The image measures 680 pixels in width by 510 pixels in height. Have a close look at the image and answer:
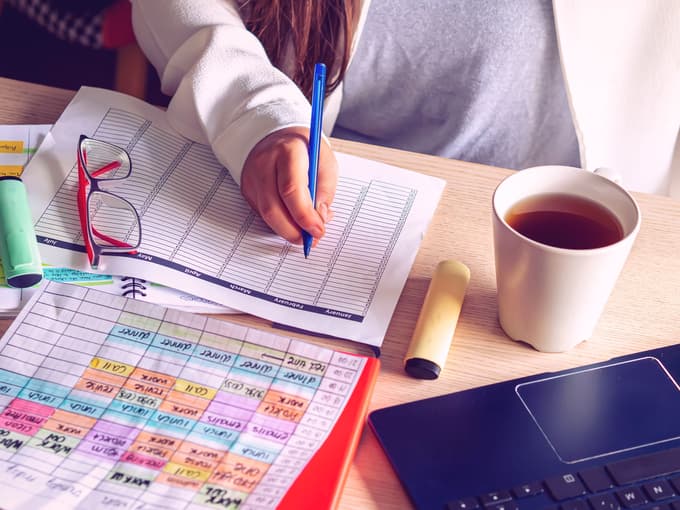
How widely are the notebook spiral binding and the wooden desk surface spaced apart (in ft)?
0.29

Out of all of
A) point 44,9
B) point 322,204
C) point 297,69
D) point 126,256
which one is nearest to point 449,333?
point 322,204

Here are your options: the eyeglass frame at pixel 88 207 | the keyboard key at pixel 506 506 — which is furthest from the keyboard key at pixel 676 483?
the eyeglass frame at pixel 88 207

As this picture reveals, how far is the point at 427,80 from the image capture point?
1005mm

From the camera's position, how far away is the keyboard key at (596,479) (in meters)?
0.51

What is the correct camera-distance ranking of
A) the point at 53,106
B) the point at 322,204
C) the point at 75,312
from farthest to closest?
1. the point at 53,106
2. the point at 322,204
3. the point at 75,312

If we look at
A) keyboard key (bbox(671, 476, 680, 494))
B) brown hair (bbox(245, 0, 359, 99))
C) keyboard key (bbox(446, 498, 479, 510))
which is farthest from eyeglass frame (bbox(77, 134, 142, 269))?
keyboard key (bbox(671, 476, 680, 494))

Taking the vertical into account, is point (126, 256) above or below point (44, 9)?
above

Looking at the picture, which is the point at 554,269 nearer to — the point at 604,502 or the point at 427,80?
the point at 604,502

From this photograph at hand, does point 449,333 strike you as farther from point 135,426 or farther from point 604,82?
point 604,82

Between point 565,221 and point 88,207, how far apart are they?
41cm

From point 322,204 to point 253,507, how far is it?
0.98 ft

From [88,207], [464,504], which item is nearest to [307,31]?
[88,207]

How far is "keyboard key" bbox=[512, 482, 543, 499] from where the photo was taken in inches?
20.0

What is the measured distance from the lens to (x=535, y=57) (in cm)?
96
